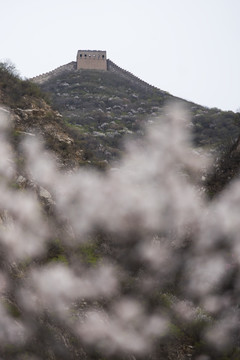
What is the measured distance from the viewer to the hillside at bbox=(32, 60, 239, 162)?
3017 cm

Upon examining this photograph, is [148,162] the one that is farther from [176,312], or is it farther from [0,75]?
[176,312]

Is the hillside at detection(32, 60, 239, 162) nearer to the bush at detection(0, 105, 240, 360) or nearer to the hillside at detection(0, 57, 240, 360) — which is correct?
the hillside at detection(0, 57, 240, 360)

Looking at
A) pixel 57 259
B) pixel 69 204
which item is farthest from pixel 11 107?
pixel 57 259

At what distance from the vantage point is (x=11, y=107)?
45.6ft

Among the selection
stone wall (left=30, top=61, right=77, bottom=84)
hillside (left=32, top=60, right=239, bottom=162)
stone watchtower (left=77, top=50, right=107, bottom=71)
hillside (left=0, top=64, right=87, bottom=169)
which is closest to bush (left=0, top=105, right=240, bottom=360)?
hillside (left=0, top=64, right=87, bottom=169)

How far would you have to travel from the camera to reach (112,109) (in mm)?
43438

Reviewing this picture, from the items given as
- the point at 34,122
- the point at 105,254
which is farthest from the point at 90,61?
the point at 105,254

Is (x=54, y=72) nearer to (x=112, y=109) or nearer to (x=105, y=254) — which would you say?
(x=112, y=109)

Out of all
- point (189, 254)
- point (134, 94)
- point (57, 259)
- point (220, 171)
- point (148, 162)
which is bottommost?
point (57, 259)

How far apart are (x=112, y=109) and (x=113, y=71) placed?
30.9 m

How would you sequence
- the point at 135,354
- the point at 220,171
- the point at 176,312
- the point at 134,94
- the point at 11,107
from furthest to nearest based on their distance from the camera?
the point at 134,94, the point at 11,107, the point at 220,171, the point at 176,312, the point at 135,354

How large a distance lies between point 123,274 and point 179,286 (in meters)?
1.59

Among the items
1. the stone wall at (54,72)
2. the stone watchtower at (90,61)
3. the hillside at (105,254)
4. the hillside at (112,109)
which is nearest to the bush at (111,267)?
the hillside at (105,254)

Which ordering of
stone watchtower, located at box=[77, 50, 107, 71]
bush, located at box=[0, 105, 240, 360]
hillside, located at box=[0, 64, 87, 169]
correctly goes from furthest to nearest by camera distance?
1. stone watchtower, located at box=[77, 50, 107, 71]
2. hillside, located at box=[0, 64, 87, 169]
3. bush, located at box=[0, 105, 240, 360]
